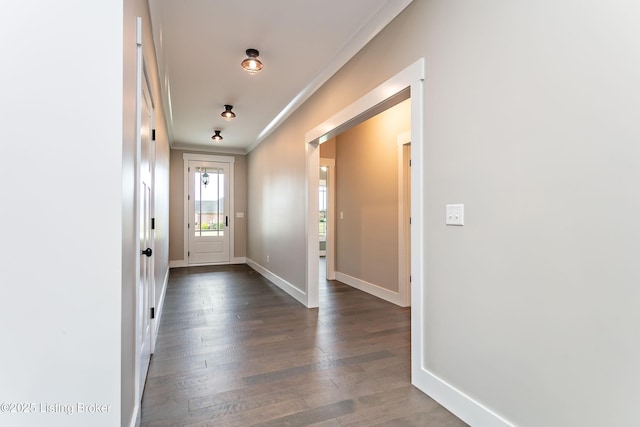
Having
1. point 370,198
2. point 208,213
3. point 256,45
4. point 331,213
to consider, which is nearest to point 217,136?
point 208,213

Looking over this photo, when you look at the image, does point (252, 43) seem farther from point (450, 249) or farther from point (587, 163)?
point (587, 163)

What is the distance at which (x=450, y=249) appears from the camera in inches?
75.8

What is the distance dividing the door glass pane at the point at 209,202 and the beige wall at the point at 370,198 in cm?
320

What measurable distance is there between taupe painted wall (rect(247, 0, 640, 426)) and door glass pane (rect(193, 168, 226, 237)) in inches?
240

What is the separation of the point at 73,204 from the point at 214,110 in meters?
3.92

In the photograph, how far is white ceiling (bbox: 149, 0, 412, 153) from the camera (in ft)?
7.96

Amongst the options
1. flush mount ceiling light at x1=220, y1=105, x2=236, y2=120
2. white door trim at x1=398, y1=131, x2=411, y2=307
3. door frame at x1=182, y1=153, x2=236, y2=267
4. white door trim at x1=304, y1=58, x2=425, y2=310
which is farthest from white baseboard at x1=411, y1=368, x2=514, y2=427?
door frame at x1=182, y1=153, x2=236, y2=267

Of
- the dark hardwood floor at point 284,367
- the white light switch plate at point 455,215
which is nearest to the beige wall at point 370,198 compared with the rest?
the dark hardwood floor at point 284,367

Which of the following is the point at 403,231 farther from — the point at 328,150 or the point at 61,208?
the point at 61,208

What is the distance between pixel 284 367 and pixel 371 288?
8.27 feet

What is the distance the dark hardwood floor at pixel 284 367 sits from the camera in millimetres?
1876

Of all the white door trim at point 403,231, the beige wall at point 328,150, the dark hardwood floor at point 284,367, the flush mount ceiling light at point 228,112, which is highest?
the flush mount ceiling light at point 228,112

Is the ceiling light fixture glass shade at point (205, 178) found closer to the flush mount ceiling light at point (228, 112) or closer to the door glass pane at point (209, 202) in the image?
the door glass pane at point (209, 202)

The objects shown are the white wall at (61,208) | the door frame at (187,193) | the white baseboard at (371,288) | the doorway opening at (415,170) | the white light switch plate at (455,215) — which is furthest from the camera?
the door frame at (187,193)
